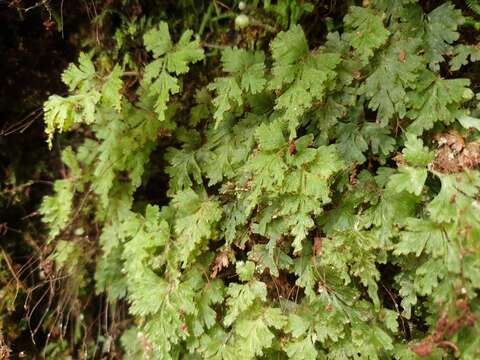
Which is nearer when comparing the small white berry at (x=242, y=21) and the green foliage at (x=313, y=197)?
the green foliage at (x=313, y=197)

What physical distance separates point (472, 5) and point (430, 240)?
1.13 metres

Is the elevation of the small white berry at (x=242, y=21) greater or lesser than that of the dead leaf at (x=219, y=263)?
greater

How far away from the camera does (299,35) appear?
197cm

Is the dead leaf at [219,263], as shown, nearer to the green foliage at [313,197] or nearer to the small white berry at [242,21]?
the green foliage at [313,197]

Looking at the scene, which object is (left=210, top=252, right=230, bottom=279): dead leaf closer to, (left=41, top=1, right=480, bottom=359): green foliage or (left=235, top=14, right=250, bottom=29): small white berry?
(left=41, top=1, right=480, bottom=359): green foliage

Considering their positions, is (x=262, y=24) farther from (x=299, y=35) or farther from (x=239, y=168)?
(x=239, y=168)

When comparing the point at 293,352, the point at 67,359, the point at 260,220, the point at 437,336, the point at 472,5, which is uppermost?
the point at 472,5

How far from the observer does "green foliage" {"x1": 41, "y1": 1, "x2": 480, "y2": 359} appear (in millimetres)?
1819

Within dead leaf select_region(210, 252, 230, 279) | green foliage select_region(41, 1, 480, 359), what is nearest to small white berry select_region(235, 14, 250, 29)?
green foliage select_region(41, 1, 480, 359)

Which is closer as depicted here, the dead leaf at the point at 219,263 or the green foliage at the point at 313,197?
the green foliage at the point at 313,197

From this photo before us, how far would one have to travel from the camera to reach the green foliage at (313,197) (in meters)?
1.82

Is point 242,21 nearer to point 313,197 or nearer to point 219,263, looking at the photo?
point 313,197

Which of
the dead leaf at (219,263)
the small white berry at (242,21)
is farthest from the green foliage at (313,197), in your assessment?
the small white berry at (242,21)

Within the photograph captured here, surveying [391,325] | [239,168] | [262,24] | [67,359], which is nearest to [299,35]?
[262,24]
